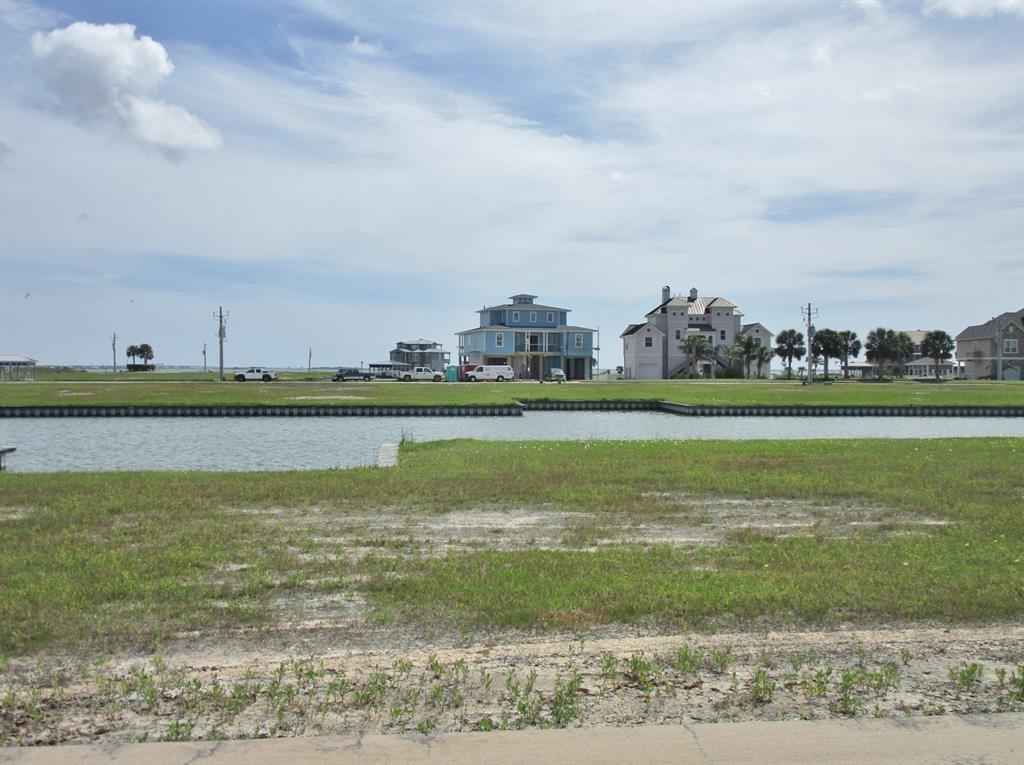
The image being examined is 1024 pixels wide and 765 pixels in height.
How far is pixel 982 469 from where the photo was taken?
17844mm

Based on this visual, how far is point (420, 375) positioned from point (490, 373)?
787 centimetres

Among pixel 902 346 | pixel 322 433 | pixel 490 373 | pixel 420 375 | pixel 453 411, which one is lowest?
pixel 322 433

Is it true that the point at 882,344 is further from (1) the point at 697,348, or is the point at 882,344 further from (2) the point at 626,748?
(2) the point at 626,748

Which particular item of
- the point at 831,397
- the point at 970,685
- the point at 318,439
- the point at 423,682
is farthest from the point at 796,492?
the point at 831,397

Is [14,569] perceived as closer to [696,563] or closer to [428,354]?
[696,563]

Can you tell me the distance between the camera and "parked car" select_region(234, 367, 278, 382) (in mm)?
92062

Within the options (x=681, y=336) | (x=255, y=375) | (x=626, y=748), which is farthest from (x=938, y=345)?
(x=626, y=748)

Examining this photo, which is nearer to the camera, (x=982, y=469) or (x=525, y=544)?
(x=525, y=544)

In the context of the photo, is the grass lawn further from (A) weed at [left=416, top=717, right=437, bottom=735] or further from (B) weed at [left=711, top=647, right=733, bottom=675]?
(A) weed at [left=416, top=717, right=437, bottom=735]

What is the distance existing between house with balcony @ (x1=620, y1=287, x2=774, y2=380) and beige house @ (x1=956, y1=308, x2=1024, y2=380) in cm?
3481

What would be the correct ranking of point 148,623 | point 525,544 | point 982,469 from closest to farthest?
point 148,623, point 525,544, point 982,469

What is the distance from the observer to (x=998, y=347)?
117 metres

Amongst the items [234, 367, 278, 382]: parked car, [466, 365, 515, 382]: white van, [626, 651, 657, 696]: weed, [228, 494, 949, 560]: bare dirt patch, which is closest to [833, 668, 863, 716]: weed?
[626, 651, 657, 696]: weed

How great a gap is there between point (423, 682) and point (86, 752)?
6.93 ft
